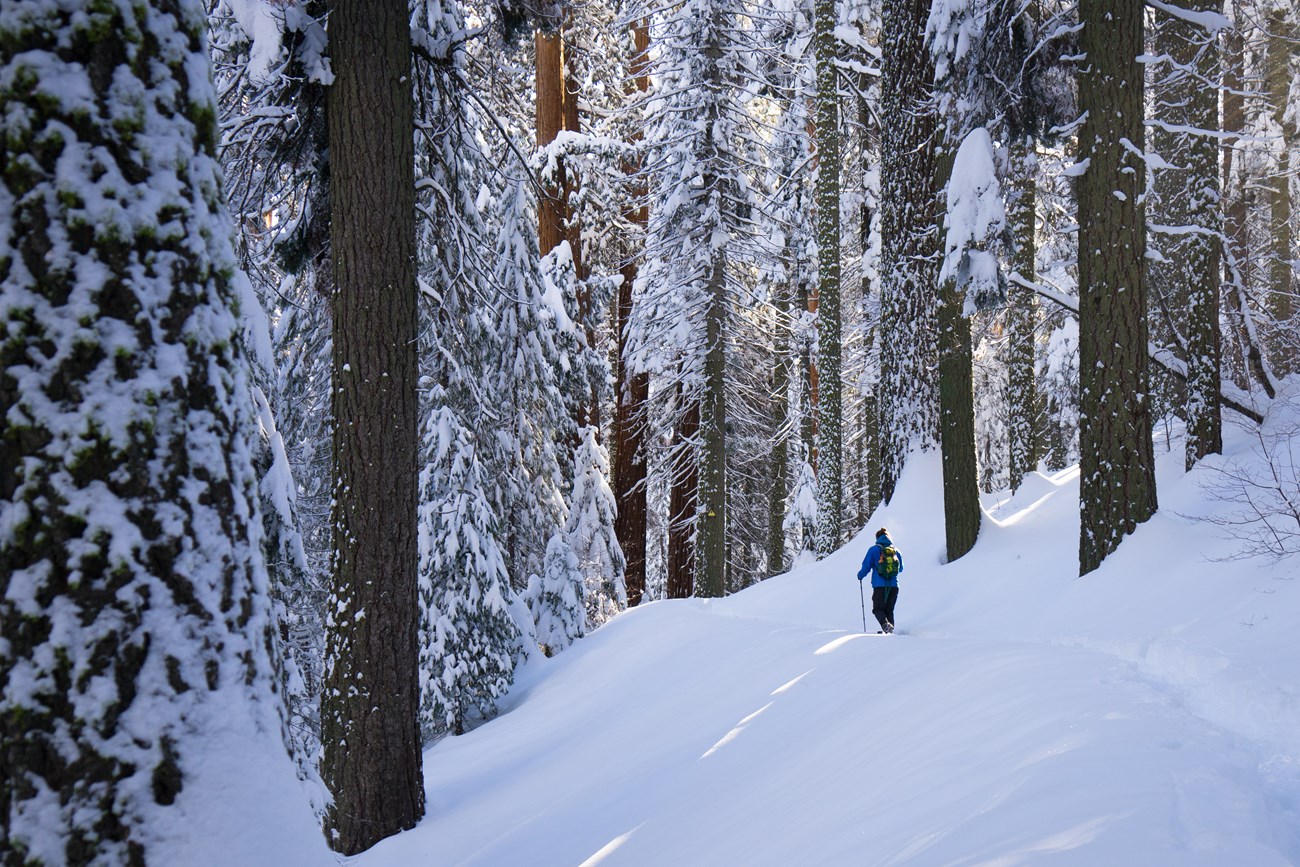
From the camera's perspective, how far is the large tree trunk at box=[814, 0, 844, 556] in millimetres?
16219

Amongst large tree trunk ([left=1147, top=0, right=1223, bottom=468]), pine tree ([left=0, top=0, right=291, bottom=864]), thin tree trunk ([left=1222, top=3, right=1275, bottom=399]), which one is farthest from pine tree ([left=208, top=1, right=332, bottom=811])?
thin tree trunk ([left=1222, top=3, right=1275, bottom=399])

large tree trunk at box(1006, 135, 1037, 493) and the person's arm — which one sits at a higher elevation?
large tree trunk at box(1006, 135, 1037, 493)

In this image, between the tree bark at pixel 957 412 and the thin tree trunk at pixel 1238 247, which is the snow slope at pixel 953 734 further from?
the thin tree trunk at pixel 1238 247

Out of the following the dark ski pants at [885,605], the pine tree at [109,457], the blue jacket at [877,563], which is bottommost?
Result: the dark ski pants at [885,605]

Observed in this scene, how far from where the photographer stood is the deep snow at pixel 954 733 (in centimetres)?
366

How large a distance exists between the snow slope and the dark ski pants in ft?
1.48

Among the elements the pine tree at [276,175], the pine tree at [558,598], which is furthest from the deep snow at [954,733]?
the pine tree at [558,598]

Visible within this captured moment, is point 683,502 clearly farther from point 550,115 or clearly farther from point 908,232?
point 908,232

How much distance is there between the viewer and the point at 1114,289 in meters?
8.33

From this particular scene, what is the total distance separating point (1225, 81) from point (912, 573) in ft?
31.8

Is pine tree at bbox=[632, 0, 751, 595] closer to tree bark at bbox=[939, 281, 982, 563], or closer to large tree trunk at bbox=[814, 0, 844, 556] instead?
large tree trunk at bbox=[814, 0, 844, 556]

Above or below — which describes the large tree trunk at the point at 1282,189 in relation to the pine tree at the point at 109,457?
above

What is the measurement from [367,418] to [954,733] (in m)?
4.49

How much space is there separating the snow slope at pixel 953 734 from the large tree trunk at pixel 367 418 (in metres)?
0.65
